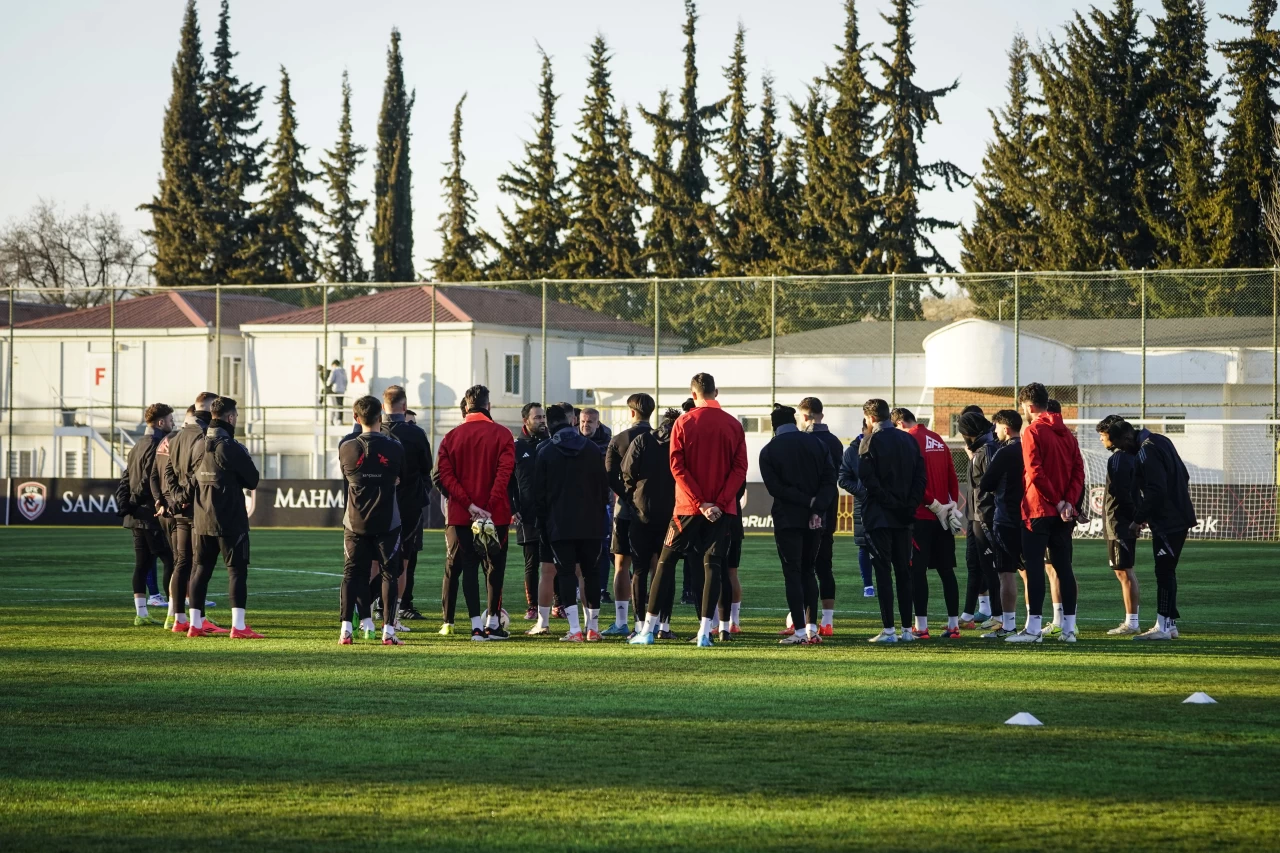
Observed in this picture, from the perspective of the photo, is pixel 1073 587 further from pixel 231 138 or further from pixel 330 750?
pixel 231 138

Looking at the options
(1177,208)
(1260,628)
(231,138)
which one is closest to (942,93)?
(1177,208)

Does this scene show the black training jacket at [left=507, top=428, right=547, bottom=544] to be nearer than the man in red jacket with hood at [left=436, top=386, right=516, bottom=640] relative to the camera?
No

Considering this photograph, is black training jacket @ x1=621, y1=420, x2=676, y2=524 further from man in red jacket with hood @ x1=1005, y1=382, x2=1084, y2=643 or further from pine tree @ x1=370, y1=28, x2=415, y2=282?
pine tree @ x1=370, y1=28, x2=415, y2=282

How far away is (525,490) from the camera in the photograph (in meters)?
13.8

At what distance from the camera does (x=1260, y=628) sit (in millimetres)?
14195

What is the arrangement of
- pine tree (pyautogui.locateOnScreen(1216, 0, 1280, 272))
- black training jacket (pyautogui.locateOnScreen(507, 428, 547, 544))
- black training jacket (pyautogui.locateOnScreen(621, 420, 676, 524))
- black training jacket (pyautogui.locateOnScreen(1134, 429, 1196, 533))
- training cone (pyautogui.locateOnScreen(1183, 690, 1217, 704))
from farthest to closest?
1. pine tree (pyautogui.locateOnScreen(1216, 0, 1280, 272))
2. black training jacket (pyautogui.locateOnScreen(507, 428, 547, 544))
3. black training jacket (pyautogui.locateOnScreen(1134, 429, 1196, 533))
4. black training jacket (pyautogui.locateOnScreen(621, 420, 676, 524))
5. training cone (pyautogui.locateOnScreen(1183, 690, 1217, 704))

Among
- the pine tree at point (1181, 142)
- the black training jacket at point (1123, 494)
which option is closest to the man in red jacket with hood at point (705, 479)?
the black training jacket at point (1123, 494)

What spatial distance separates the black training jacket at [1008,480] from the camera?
12914mm

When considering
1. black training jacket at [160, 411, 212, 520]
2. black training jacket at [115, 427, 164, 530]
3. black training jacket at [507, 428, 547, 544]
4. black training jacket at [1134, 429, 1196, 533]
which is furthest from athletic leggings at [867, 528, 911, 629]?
black training jacket at [115, 427, 164, 530]

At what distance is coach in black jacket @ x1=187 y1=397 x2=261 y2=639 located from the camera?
512 inches

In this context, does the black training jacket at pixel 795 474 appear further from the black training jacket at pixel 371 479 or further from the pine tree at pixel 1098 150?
the pine tree at pixel 1098 150

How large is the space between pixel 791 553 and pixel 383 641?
3.24 metres

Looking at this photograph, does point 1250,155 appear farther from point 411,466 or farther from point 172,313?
point 411,466

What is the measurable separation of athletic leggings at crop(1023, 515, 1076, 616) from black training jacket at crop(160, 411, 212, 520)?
6.61 meters
